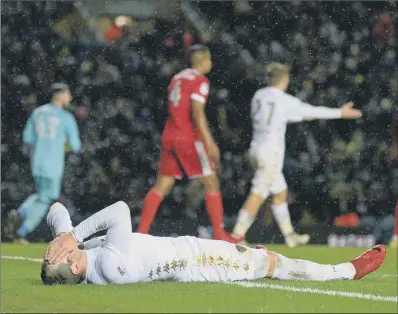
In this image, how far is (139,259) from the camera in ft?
20.3

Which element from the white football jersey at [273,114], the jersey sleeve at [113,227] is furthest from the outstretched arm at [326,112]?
the jersey sleeve at [113,227]

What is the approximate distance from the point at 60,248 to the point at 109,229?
347 millimetres

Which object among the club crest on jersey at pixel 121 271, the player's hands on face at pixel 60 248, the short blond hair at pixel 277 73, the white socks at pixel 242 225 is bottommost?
the white socks at pixel 242 225

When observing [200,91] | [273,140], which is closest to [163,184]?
[200,91]

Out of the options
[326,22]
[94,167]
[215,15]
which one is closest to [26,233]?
[94,167]

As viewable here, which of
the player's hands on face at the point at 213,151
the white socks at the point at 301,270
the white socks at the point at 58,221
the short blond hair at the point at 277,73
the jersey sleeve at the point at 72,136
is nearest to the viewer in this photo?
the white socks at the point at 58,221

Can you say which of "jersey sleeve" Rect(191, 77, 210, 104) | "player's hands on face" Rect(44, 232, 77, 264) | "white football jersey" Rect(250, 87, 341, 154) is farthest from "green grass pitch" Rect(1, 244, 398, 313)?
"white football jersey" Rect(250, 87, 341, 154)

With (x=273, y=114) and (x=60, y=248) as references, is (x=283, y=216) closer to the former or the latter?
(x=273, y=114)

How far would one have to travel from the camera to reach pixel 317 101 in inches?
568

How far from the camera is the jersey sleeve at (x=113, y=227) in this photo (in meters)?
6.12

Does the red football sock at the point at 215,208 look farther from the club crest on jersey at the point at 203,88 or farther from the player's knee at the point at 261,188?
the club crest on jersey at the point at 203,88

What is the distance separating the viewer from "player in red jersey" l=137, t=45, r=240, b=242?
35.2 feet

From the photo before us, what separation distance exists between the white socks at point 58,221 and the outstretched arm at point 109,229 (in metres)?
0.25

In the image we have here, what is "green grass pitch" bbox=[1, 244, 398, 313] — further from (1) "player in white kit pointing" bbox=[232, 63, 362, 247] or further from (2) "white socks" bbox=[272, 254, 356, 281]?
(1) "player in white kit pointing" bbox=[232, 63, 362, 247]
